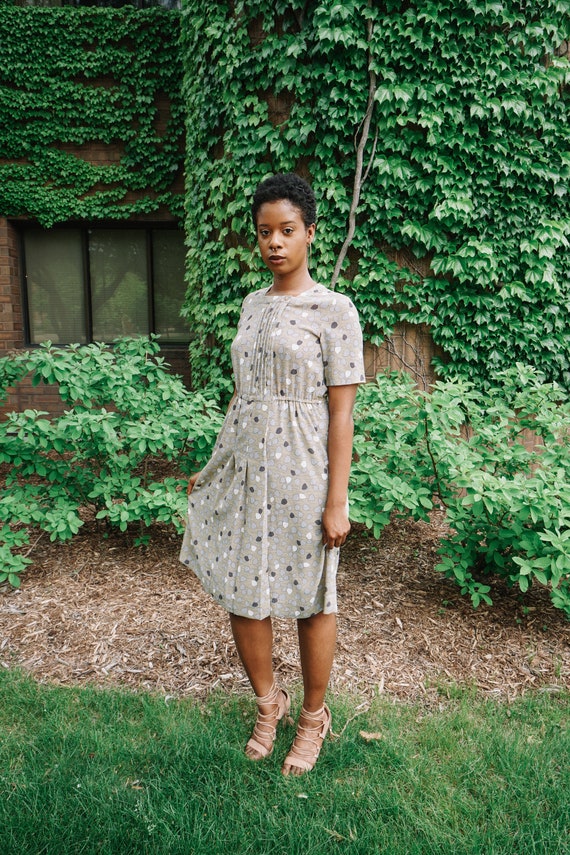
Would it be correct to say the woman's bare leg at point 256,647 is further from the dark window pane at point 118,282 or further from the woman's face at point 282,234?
the dark window pane at point 118,282

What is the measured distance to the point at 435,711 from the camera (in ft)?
8.85

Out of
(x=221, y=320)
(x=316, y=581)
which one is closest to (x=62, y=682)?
(x=316, y=581)

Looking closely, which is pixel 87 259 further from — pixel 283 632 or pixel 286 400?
pixel 286 400

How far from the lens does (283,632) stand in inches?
132

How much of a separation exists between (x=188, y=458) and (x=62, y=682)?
1.64 meters

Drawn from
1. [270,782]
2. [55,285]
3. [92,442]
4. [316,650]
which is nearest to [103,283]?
[55,285]

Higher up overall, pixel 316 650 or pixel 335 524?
pixel 335 524

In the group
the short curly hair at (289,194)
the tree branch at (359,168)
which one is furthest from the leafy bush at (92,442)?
the tree branch at (359,168)

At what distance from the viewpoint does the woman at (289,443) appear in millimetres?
2074

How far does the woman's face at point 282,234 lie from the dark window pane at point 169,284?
7.00m

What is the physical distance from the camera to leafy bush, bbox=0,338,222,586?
147 inches

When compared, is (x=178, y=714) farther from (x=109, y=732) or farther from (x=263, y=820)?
(x=263, y=820)

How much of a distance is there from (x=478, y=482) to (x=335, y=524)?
1.28 m

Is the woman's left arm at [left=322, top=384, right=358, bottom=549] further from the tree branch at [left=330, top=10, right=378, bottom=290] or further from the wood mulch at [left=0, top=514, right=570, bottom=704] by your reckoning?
the tree branch at [left=330, top=10, right=378, bottom=290]
